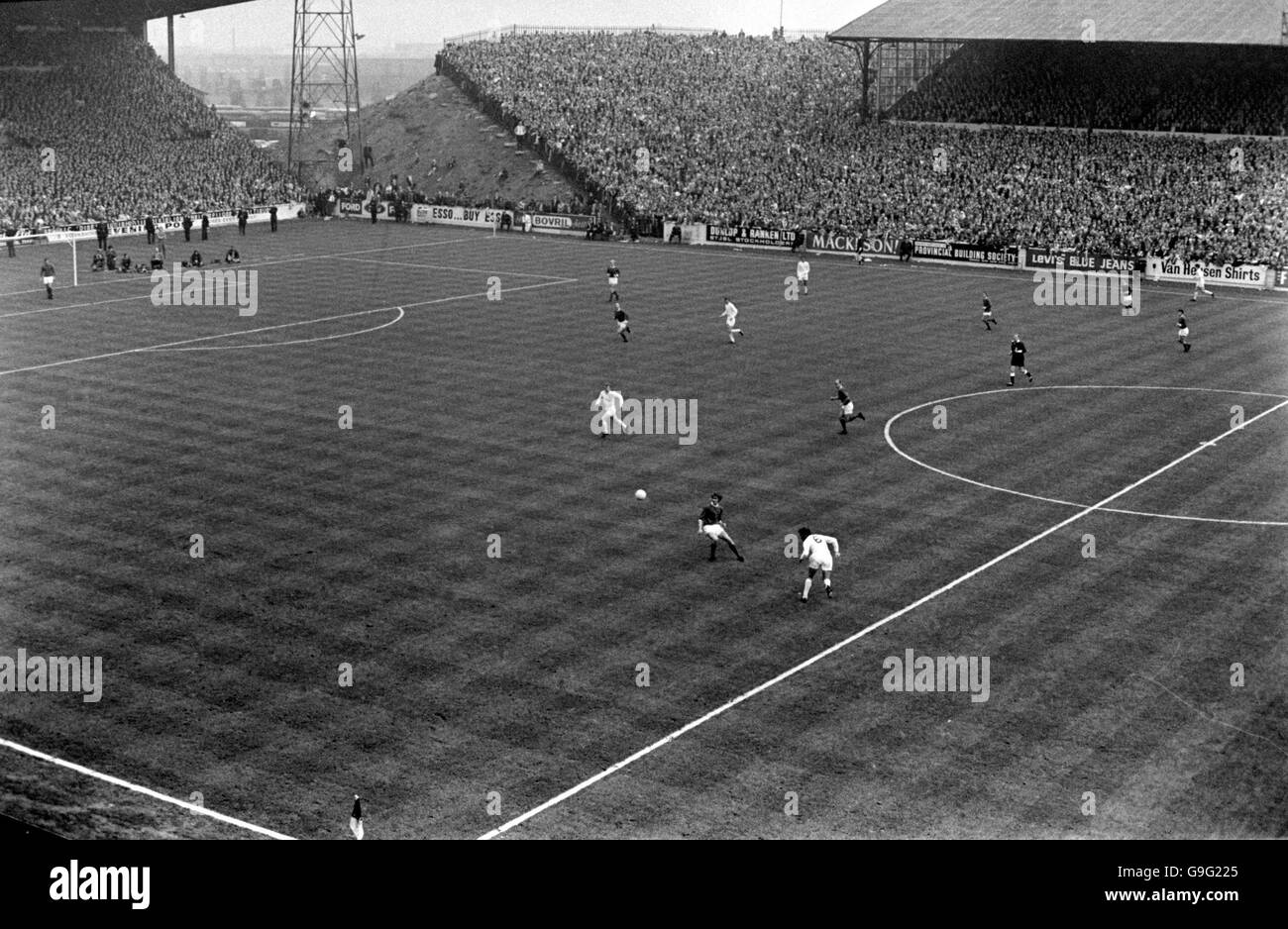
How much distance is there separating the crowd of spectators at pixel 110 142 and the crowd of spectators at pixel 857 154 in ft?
70.2

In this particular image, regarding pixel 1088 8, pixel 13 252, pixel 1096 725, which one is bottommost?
pixel 1096 725

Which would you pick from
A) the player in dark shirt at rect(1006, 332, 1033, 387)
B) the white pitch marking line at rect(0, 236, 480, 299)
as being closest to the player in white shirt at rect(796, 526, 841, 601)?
the player in dark shirt at rect(1006, 332, 1033, 387)

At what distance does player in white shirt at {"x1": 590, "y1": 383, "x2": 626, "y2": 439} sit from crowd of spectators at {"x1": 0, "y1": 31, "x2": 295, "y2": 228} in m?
54.6

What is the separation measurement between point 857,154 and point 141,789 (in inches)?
3111

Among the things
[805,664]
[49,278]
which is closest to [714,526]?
[805,664]

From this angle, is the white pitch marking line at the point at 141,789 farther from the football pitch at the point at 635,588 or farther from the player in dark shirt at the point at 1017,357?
the player in dark shirt at the point at 1017,357

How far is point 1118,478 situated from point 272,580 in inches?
777

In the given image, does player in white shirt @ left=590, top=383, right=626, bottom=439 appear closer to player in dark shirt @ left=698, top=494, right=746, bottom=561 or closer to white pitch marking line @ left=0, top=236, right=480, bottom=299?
player in dark shirt @ left=698, top=494, right=746, bottom=561

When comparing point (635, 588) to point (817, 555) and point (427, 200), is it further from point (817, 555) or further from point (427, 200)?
point (427, 200)

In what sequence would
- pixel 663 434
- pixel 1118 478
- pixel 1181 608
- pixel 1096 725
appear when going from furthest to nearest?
1. pixel 663 434
2. pixel 1118 478
3. pixel 1181 608
4. pixel 1096 725

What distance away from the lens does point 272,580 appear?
27734mm

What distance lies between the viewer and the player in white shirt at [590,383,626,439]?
3862 centimetres
